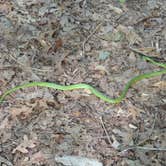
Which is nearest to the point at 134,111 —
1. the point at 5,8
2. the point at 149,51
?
the point at 149,51

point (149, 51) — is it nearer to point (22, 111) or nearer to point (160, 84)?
point (160, 84)

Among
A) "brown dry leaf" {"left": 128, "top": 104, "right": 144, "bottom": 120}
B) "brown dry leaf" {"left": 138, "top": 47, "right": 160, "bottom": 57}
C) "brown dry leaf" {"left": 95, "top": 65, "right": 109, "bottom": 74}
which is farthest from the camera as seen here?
"brown dry leaf" {"left": 138, "top": 47, "right": 160, "bottom": 57}

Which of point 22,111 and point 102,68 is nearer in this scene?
point 22,111

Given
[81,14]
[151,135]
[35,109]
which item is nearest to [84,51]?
[81,14]

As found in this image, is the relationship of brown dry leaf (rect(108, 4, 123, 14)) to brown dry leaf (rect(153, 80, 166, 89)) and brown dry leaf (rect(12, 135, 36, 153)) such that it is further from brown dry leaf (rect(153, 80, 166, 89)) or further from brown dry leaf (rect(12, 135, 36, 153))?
brown dry leaf (rect(12, 135, 36, 153))

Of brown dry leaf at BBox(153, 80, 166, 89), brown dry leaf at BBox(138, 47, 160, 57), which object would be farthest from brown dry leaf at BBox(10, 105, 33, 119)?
brown dry leaf at BBox(138, 47, 160, 57)
